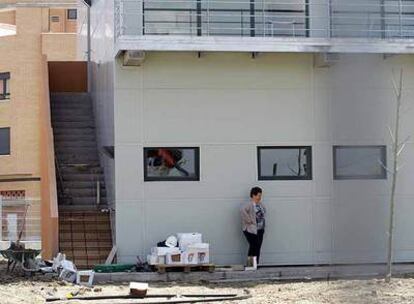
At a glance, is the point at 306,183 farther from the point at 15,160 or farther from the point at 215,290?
the point at 15,160

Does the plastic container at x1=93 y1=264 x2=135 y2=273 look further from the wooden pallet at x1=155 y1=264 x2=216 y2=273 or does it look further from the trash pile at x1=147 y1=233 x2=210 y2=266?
the wooden pallet at x1=155 y1=264 x2=216 y2=273

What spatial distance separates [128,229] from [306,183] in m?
3.23

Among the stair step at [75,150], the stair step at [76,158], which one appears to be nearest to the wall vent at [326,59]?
the stair step at [76,158]

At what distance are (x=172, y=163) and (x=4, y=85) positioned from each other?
2601 centimetres

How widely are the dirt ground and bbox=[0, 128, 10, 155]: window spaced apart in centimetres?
2453

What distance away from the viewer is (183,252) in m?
12.3

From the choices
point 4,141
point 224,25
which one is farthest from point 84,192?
point 4,141

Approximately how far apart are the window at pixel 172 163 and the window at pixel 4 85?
25353mm

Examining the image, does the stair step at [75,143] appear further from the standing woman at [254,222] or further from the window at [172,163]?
the standing woman at [254,222]

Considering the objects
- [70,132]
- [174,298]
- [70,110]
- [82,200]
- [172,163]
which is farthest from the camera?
[70,110]

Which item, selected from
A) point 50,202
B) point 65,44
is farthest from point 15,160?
point 50,202

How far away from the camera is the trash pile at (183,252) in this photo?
40.2 ft

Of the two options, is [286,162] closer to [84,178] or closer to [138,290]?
[138,290]

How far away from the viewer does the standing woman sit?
1298 centimetres
